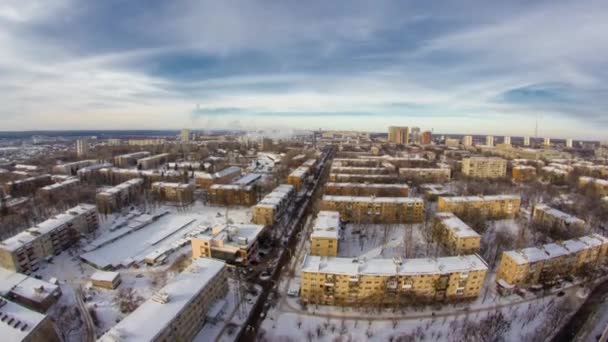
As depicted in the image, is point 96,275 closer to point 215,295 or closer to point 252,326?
point 215,295

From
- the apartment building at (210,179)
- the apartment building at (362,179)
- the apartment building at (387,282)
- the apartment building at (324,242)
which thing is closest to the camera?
the apartment building at (387,282)

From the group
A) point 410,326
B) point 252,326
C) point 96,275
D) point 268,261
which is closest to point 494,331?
point 410,326

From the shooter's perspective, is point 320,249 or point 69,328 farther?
point 320,249

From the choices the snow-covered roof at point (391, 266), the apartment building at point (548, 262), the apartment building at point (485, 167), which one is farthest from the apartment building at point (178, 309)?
the apartment building at point (485, 167)

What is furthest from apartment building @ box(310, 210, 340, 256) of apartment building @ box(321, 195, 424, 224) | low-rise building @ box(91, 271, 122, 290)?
low-rise building @ box(91, 271, 122, 290)

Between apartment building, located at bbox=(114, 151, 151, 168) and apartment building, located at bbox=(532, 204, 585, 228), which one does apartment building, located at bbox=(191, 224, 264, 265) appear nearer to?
apartment building, located at bbox=(532, 204, 585, 228)

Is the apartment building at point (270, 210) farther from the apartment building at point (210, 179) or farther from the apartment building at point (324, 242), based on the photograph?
the apartment building at point (210, 179)
